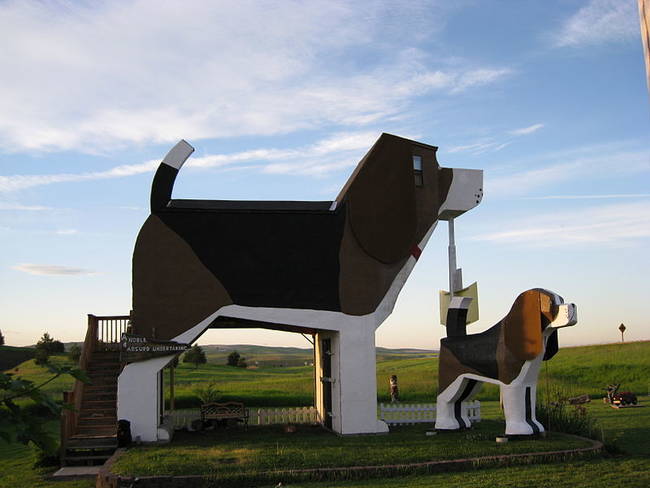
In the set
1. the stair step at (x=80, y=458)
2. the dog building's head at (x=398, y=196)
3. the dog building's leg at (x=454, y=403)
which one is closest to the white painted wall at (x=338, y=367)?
the dog building's head at (x=398, y=196)

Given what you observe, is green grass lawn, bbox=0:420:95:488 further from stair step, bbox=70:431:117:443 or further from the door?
the door

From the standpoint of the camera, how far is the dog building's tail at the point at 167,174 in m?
18.0

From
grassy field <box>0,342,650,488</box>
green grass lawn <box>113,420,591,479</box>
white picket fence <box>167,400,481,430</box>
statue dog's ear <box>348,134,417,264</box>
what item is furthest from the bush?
statue dog's ear <box>348,134,417,264</box>

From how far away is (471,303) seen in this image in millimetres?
18703

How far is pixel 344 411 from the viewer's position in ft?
59.9

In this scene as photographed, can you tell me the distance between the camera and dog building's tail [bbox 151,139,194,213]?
1798 centimetres

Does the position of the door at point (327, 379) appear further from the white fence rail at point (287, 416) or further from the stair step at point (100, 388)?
the stair step at point (100, 388)

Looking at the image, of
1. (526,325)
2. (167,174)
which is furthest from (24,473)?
(526,325)

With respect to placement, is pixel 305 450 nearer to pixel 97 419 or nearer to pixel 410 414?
pixel 97 419

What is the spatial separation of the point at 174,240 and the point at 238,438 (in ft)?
18.0

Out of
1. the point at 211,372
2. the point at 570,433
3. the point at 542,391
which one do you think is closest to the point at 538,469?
the point at 570,433

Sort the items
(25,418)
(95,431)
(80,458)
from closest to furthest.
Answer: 1. (25,418)
2. (80,458)
3. (95,431)

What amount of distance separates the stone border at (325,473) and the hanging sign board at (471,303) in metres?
5.09

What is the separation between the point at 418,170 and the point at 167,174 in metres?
7.24
